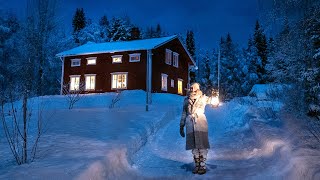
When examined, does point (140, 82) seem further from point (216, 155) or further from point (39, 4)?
point (216, 155)

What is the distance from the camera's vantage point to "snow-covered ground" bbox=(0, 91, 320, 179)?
609 centimetres

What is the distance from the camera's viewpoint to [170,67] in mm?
34406

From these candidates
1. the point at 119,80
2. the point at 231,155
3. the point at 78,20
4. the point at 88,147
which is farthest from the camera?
the point at 78,20

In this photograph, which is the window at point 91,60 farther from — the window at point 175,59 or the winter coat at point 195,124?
the winter coat at point 195,124

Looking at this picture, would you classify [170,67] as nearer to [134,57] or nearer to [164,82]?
[164,82]

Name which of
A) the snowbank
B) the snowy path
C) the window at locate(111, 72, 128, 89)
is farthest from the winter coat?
the window at locate(111, 72, 128, 89)

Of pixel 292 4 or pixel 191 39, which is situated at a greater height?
pixel 191 39

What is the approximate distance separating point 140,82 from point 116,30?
29491 millimetres

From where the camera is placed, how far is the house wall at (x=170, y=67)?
3138 cm

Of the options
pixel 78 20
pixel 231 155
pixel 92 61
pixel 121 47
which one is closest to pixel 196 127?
pixel 231 155

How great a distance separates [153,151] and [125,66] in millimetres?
22340

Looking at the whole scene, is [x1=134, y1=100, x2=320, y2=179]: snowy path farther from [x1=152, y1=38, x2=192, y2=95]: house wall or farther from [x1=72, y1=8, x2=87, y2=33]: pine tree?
[x1=72, y1=8, x2=87, y2=33]: pine tree

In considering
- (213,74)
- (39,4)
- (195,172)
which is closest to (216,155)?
(195,172)

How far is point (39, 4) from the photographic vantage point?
35844 millimetres
